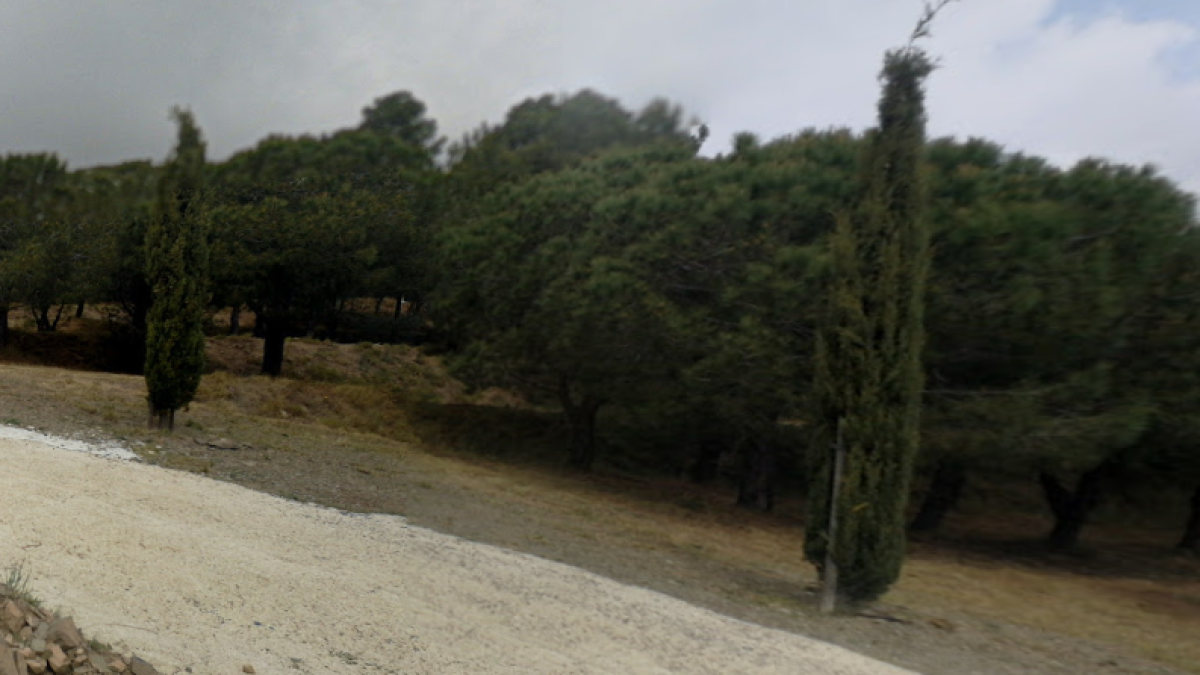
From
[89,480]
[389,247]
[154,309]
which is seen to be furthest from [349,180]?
[89,480]

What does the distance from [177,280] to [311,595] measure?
27.5 ft

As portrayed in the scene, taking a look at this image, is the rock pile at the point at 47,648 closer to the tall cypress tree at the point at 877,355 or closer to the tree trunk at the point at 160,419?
the tall cypress tree at the point at 877,355

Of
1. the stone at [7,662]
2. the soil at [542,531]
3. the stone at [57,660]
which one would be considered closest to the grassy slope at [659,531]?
the soil at [542,531]

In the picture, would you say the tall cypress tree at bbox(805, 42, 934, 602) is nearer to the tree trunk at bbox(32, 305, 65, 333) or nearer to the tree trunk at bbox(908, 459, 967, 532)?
the tree trunk at bbox(908, 459, 967, 532)

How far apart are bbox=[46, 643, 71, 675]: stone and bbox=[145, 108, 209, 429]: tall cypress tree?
391 inches

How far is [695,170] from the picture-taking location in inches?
580

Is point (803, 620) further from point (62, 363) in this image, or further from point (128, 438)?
point (62, 363)

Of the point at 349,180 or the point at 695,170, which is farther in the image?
the point at 349,180

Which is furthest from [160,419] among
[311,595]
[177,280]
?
[311,595]

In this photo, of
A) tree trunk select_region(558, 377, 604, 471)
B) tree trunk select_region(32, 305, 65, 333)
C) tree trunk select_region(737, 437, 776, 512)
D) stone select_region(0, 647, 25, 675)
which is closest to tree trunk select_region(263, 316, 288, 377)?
tree trunk select_region(32, 305, 65, 333)

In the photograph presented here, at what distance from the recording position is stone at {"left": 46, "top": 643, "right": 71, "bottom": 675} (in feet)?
11.7

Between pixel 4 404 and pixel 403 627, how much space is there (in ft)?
34.0

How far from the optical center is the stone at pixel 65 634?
3723 mm

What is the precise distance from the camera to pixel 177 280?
12727 millimetres
